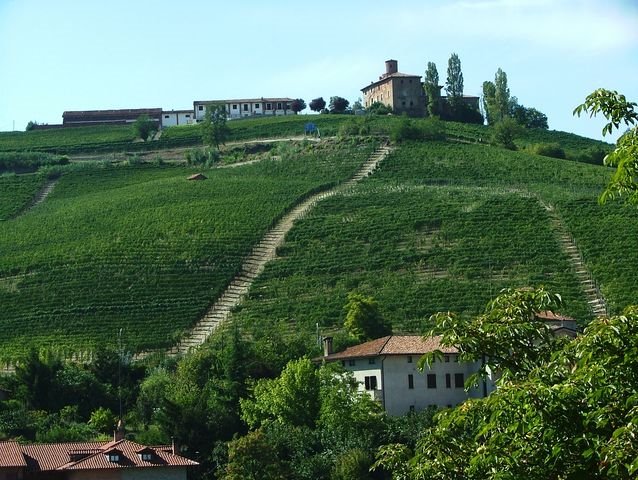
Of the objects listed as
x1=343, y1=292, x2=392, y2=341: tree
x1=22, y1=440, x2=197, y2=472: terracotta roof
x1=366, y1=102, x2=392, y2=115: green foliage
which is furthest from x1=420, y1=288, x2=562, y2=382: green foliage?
x1=366, y1=102, x2=392, y2=115: green foliage

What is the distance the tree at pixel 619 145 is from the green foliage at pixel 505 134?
122 metres

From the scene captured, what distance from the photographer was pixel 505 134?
137 meters

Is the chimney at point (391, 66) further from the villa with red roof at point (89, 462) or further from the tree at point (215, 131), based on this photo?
the villa with red roof at point (89, 462)

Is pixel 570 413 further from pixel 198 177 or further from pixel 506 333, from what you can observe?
pixel 198 177

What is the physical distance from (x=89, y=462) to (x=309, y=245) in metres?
48.6

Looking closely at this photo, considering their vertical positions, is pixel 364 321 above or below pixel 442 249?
below

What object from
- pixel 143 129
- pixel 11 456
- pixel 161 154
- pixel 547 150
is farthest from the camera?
pixel 143 129

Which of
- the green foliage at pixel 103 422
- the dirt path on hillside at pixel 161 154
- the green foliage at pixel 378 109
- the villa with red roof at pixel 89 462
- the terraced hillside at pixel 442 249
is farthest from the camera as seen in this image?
the green foliage at pixel 378 109

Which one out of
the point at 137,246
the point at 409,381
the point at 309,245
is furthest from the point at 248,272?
the point at 409,381

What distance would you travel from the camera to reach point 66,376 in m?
65.4

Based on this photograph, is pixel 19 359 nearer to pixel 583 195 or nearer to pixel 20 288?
pixel 20 288

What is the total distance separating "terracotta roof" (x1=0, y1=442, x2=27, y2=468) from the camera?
45875mm

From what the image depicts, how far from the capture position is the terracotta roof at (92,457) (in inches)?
1861

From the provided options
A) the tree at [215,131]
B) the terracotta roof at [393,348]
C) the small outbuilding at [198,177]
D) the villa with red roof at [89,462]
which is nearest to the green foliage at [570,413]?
the villa with red roof at [89,462]
